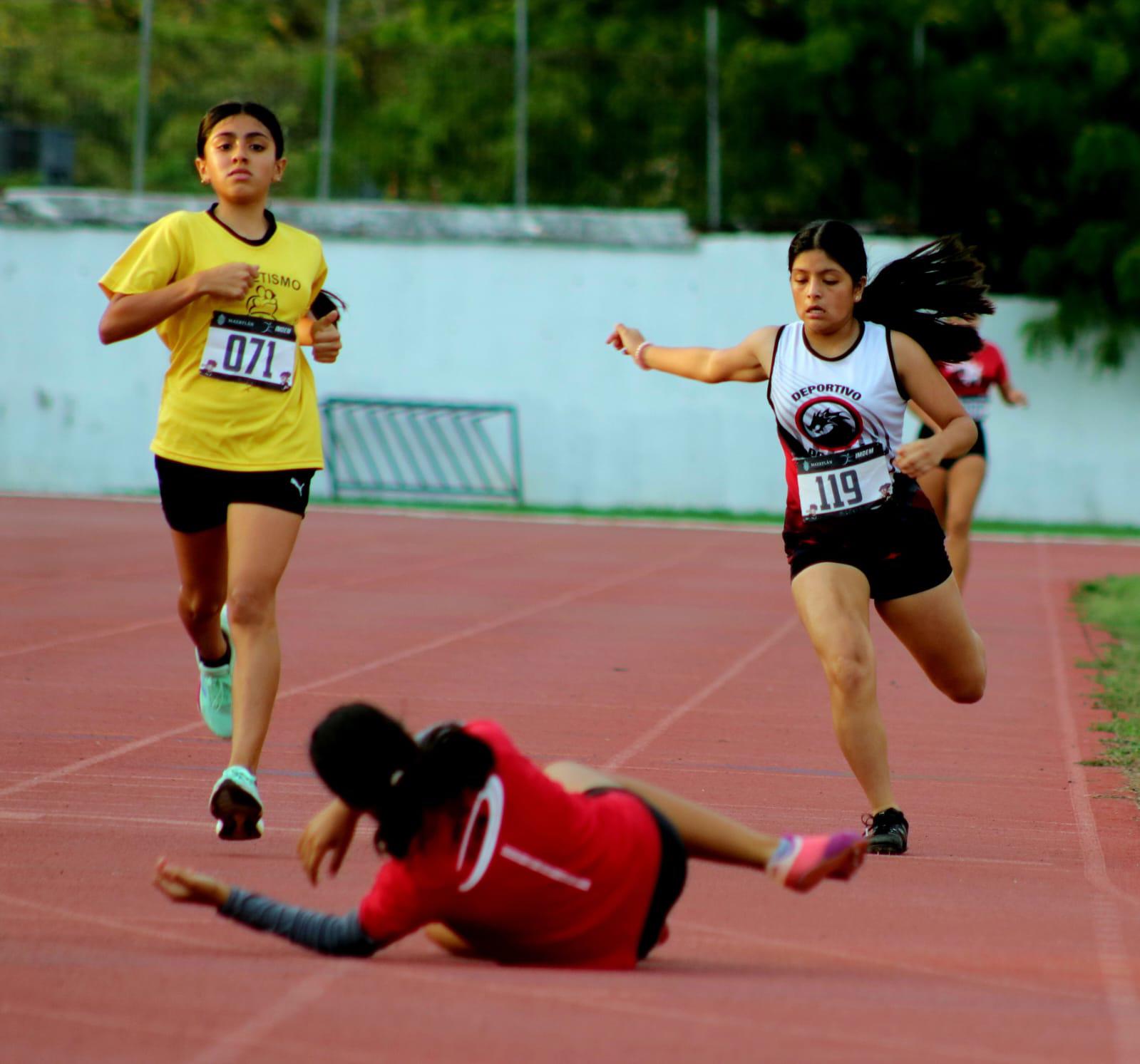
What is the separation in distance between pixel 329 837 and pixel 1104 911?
6.81 feet

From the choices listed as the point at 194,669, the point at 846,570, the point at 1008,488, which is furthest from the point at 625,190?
the point at 846,570

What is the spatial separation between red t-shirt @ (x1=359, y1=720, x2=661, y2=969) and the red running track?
0.08 metres

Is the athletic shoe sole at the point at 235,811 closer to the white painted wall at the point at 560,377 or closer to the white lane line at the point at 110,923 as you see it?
the white lane line at the point at 110,923

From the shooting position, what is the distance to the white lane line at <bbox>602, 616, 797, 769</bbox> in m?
7.13

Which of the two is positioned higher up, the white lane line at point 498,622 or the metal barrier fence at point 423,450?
the metal barrier fence at point 423,450

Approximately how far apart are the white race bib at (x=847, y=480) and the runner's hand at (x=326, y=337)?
4.86 feet

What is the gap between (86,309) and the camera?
25453mm

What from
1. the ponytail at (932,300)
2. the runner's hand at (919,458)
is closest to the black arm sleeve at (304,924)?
the runner's hand at (919,458)

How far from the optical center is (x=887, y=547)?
5602 mm

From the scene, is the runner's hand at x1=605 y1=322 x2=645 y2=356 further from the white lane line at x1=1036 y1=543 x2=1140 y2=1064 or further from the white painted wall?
the white painted wall

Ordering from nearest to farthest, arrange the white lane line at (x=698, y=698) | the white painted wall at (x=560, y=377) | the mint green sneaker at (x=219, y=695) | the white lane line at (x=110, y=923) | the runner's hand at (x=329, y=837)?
the runner's hand at (x=329, y=837)
the white lane line at (x=110, y=923)
the mint green sneaker at (x=219, y=695)
the white lane line at (x=698, y=698)
the white painted wall at (x=560, y=377)

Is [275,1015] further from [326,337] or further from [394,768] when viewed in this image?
[326,337]

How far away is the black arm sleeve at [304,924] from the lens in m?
3.86

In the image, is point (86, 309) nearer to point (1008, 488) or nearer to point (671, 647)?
point (1008, 488)
